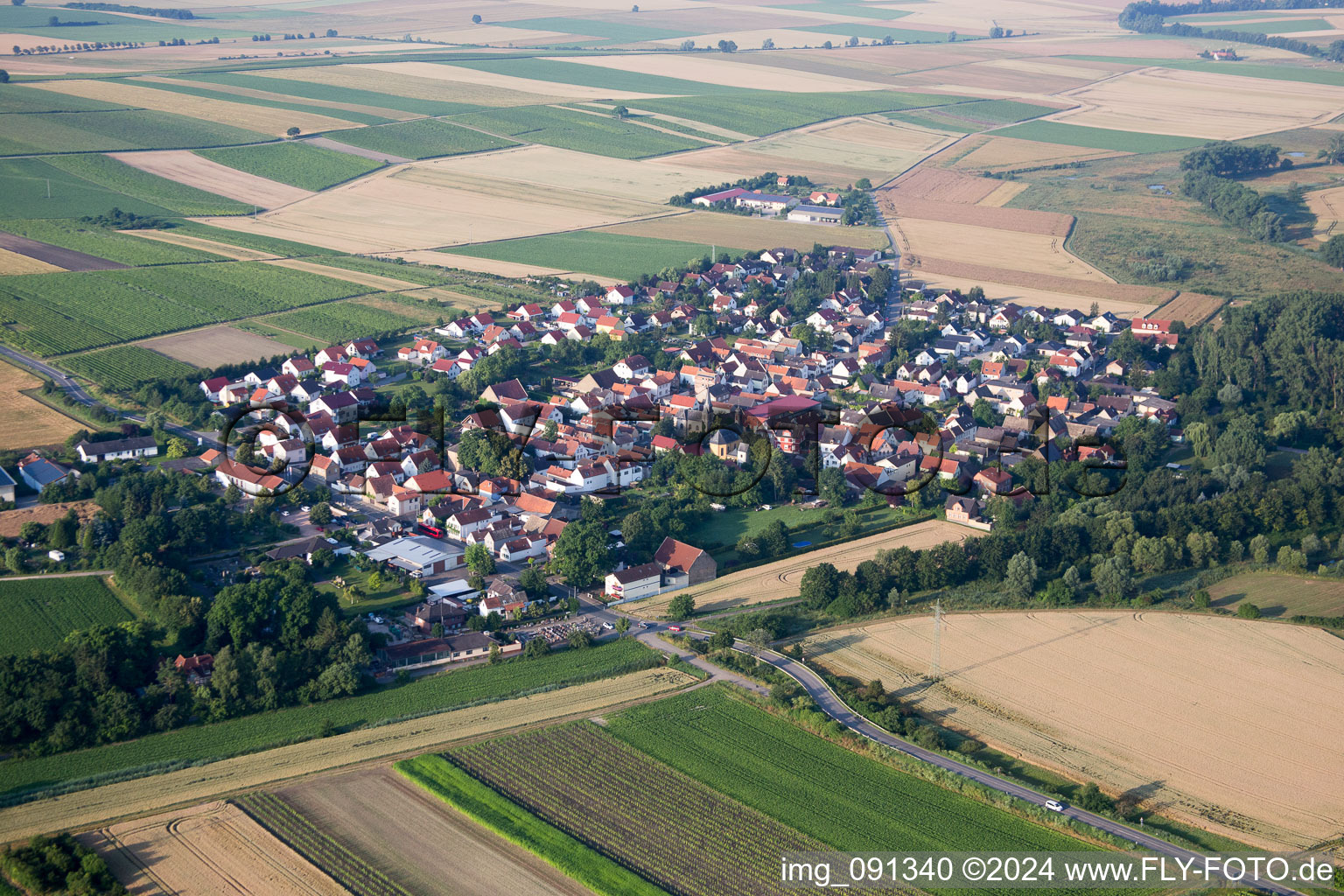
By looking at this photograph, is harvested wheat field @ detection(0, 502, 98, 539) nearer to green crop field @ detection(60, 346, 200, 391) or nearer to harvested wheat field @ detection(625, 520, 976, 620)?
green crop field @ detection(60, 346, 200, 391)

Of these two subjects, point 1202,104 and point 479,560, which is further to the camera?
point 1202,104

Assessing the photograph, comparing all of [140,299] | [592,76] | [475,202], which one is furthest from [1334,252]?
[592,76]

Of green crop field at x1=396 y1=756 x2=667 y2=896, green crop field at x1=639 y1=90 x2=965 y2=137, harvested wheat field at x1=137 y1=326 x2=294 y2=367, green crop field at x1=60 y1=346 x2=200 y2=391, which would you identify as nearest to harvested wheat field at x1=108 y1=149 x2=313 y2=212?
harvested wheat field at x1=137 y1=326 x2=294 y2=367

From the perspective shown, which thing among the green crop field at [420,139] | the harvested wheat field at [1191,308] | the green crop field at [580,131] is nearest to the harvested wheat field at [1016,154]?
the green crop field at [580,131]

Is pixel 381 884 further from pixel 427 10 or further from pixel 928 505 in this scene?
pixel 427 10

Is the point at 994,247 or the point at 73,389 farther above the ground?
the point at 994,247

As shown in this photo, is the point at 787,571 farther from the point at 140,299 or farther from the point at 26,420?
the point at 140,299
